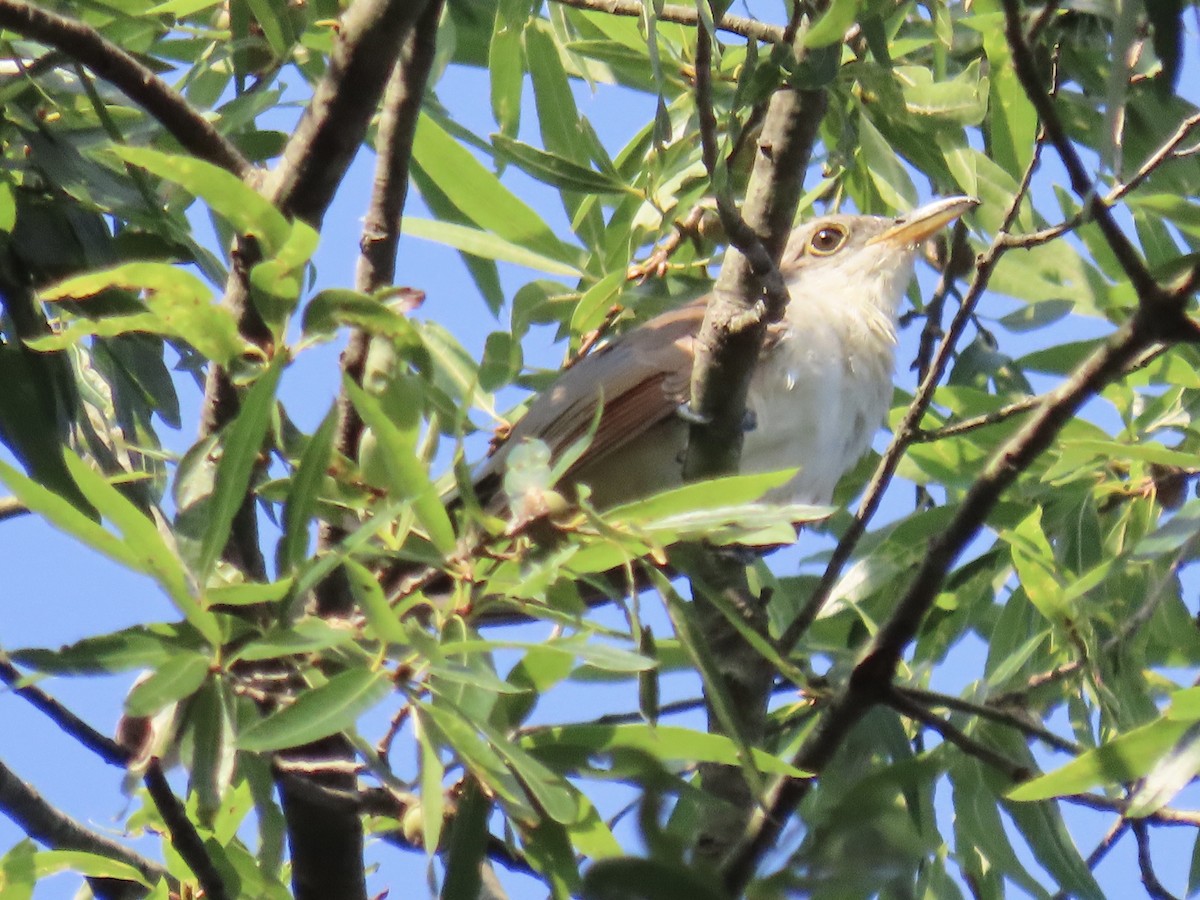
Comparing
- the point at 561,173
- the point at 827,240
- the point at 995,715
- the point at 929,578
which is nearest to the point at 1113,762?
the point at 995,715

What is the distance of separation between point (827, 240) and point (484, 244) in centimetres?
197

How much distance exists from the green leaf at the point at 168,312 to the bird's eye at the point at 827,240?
3.21 metres

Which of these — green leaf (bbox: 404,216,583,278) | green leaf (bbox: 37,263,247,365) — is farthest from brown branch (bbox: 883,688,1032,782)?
green leaf (bbox: 404,216,583,278)

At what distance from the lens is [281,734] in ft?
6.22

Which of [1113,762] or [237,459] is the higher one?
[237,459]

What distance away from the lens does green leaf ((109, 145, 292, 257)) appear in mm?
2025

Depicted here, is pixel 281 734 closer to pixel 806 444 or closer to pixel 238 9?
pixel 238 9

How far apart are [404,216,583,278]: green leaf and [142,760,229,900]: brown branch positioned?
1.54 metres

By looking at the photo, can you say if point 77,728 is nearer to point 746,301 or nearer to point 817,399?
point 746,301

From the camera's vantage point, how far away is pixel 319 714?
191 centimetres

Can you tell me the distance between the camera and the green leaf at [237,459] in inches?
80.6

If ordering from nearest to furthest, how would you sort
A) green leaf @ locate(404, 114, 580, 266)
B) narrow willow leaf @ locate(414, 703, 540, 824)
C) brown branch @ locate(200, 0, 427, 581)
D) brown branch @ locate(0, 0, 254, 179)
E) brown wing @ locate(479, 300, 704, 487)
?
narrow willow leaf @ locate(414, 703, 540, 824) → brown branch @ locate(0, 0, 254, 179) → brown branch @ locate(200, 0, 427, 581) → green leaf @ locate(404, 114, 580, 266) → brown wing @ locate(479, 300, 704, 487)

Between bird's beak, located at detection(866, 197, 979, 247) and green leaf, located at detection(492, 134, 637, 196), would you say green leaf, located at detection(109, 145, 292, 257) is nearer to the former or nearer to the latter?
green leaf, located at detection(492, 134, 637, 196)

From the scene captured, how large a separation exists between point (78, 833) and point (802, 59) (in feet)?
6.71
